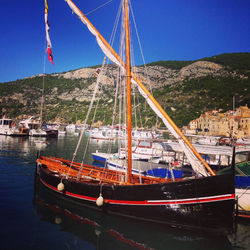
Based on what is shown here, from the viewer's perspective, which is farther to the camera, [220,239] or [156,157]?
[156,157]

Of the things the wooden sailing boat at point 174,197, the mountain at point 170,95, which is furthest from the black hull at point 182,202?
the mountain at point 170,95

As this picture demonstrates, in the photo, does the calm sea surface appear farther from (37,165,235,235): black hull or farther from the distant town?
the distant town

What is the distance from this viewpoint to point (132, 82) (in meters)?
11.0

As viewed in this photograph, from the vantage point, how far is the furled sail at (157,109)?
9.59 m

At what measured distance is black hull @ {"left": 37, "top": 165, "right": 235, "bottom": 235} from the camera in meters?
8.38

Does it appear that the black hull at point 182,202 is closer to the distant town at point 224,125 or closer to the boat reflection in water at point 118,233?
the boat reflection in water at point 118,233

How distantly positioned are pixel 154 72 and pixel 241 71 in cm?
8038

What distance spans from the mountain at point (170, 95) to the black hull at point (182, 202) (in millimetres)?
88925

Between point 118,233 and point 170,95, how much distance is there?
462ft

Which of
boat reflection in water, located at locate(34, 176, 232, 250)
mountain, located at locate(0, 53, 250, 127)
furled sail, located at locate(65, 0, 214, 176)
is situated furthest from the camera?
mountain, located at locate(0, 53, 250, 127)

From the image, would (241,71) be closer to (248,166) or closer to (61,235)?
(248,166)

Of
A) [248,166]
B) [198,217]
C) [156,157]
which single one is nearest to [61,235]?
[198,217]

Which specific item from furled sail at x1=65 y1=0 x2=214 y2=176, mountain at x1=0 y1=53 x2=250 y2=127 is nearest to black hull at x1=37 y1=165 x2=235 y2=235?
furled sail at x1=65 y1=0 x2=214 y2=176

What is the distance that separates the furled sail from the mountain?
84.5 metres
